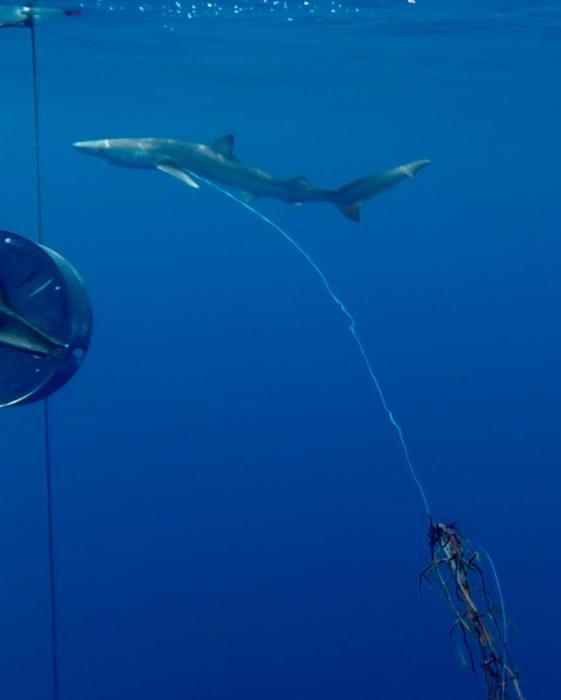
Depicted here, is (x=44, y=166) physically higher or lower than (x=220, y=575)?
lower

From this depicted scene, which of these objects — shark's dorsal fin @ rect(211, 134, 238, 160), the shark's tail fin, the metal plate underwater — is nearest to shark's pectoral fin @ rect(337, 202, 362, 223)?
the shark's tail fin

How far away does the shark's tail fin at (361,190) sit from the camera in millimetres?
8516

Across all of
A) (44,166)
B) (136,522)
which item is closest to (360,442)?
(136,522)

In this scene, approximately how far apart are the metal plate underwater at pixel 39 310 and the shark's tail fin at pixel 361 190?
13.4 feet

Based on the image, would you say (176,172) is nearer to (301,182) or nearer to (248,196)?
(248,196)

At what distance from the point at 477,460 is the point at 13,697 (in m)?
10.7

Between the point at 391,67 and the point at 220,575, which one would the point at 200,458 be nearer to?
the point at 220,575

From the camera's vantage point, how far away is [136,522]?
56.0 feet

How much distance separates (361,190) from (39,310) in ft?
14.7

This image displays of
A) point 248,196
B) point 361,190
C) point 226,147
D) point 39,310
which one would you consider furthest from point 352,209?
point 39,310

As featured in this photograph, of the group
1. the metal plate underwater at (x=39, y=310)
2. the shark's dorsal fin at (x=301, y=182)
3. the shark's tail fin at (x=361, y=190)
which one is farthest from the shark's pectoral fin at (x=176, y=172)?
the metal plate underwater at (x=39, y=310)

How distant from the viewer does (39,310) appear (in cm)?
501

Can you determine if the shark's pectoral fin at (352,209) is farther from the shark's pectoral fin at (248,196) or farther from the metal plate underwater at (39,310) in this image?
the metal plate underwater at (39,310)

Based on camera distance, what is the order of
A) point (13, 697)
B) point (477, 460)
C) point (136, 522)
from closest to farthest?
1. point (13, 697)
2. point (136, 522)
3. point (477, 460)
